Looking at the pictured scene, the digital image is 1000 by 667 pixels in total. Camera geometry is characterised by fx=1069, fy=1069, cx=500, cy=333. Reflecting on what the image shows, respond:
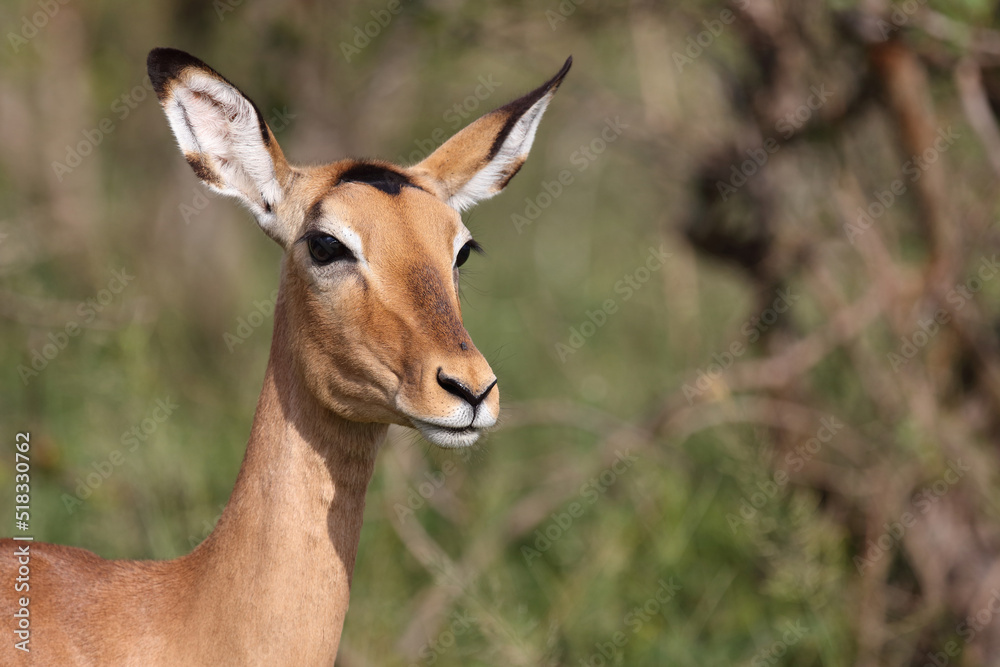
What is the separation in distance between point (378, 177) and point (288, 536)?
1.17m

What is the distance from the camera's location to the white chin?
2.92m

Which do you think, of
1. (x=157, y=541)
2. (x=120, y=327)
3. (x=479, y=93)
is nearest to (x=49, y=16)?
(x=479, y=93)

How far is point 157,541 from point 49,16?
6.08 m

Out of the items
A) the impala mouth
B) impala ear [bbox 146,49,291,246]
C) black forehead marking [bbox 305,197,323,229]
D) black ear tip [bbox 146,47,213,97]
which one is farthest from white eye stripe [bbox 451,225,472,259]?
black ear tip [bbox 146,47,213,97]

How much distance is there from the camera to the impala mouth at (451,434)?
2.91 m

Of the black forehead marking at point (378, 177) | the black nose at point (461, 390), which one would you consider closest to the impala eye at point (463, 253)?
the black forehead marking at point (378, 177)

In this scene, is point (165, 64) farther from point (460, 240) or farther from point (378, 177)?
point (460, 240)

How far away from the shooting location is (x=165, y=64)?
128 inches

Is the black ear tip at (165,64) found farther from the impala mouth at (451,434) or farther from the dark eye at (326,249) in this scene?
the impala mouth at (451,434)

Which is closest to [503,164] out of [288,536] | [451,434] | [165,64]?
[165,64]

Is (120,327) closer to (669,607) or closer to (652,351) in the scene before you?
(669,607)

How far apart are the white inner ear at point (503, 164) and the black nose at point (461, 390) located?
1119 mm

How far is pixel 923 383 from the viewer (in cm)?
580

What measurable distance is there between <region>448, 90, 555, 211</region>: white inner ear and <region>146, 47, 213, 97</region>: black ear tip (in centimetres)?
Answer: 102
